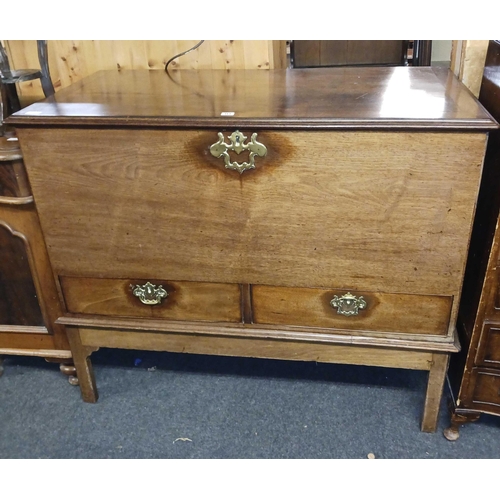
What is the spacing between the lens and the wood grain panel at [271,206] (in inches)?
41.6

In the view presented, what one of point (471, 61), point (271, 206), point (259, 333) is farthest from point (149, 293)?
point (471, 61)

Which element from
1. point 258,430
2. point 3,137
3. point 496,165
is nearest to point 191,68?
point 3,137

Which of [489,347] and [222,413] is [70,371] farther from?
[489,347]

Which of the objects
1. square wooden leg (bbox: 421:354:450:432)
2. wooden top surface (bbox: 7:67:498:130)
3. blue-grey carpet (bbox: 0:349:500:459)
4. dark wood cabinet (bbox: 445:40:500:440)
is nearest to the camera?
wooden top surface (bbox: 7:67:498:130)

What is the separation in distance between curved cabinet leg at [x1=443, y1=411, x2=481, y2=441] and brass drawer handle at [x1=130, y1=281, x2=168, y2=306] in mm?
798

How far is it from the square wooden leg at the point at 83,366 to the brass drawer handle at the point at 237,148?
0.66 m

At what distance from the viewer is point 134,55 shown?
5.46 feet

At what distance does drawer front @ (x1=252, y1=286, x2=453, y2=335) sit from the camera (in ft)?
3.95

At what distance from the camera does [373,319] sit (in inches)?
49.1

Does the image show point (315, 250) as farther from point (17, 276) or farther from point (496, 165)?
point (17, 276)

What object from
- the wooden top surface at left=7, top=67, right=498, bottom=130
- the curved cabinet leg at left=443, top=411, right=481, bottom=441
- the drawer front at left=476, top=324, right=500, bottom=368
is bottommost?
the curved cabinet leg at left=443, top=411, right=481, bottom=441

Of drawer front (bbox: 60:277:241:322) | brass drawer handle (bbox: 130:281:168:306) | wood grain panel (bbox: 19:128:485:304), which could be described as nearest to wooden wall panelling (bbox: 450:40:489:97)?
wood grain panel (bbox: 19:128:485:304)

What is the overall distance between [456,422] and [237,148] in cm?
90

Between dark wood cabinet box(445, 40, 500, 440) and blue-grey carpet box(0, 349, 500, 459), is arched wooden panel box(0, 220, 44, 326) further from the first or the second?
dark wood cabinet box(445, 40, 500, 440)
